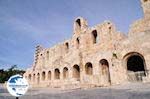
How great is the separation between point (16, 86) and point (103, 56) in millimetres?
17805

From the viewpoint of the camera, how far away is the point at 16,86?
3828 millimetres

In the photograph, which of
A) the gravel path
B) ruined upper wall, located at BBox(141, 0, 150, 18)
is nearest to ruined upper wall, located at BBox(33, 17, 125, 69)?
ruined upper wall, located at BBox(141, 0, 150, 18)

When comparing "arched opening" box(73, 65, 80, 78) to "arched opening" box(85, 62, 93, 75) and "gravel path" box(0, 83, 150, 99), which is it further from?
"gravel path" box(0, 83, 150, 99)

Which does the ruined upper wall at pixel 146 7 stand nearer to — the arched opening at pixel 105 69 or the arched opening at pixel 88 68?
the arched opening at pixel 105 69

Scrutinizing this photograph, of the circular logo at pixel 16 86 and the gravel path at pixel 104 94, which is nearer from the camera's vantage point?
the circular logo at pixel 16 86

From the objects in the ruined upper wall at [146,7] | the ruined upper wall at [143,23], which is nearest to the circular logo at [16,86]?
the ruined upper wall at [143,23]

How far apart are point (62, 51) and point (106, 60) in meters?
12.4

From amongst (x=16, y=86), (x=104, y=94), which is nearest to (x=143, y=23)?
(x=104, y=94)

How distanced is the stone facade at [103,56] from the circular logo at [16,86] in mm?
12792

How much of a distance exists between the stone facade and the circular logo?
1279 cm

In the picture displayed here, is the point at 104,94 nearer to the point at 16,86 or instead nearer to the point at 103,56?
the point at 16,86

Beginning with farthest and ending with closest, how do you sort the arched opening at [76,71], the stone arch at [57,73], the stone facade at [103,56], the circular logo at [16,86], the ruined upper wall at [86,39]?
the stone arch at [57,73] < the arched opening at [76,71] < the ruined upper wall at [86,39] < the stone facade at [103,56] < the circular logo at [16,86]

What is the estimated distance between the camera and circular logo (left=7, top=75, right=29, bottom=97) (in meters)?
3.77

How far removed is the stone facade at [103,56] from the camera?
1775 cm
